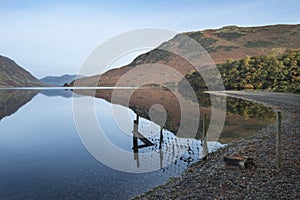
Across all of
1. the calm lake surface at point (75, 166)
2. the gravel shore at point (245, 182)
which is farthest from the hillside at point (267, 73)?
the gravel shore at point (245, 182)

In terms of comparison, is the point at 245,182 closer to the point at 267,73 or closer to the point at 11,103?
the point at 267,73

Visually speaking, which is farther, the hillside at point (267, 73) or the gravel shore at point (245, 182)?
the hillside at point (267, 73)

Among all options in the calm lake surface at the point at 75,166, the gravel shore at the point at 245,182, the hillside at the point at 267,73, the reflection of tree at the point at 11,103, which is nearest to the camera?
the gravel shore at the point at 245,182

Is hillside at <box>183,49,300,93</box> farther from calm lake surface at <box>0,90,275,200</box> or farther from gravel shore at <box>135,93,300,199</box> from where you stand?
gravel shore at <box>135,93,300,199</box>

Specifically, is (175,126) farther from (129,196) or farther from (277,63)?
(277,63)

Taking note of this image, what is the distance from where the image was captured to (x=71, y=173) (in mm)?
15289

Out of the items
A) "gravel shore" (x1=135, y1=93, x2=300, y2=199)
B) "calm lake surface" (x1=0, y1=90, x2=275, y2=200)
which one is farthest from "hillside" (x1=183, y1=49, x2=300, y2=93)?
"gravel shore" (x1=135, y1=93, x2=300, y2=199)

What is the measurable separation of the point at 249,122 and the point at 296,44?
174 metres

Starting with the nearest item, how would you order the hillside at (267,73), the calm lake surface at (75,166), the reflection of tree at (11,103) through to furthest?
the calm lake surface at (75,166) < the reflection of tree at (11,103) < the hillside at (267,73)

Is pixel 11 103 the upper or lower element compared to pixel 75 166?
upper

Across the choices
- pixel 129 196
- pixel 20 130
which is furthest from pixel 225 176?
pixel 20 130

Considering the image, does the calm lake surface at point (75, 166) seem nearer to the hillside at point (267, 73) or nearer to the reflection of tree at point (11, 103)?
the reflection of tree at point (11, 103)

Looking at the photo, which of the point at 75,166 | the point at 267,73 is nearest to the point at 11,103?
the point at 75,166

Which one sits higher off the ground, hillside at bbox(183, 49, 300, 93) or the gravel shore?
hillside at bbox(183, 49, 300, 93)
